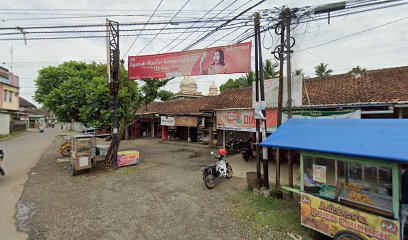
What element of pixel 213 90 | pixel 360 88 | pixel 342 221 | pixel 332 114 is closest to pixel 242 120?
pixel 332 114

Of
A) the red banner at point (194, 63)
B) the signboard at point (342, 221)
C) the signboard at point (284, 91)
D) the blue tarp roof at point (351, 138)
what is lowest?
the signboard at point (342, 221)

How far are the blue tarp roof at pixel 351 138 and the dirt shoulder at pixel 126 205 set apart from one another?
2.67 metres

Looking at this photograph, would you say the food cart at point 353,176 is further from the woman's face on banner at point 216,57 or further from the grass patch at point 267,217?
the woman's face on banner at point 216,57

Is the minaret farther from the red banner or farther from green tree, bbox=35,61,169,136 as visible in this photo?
the red banner

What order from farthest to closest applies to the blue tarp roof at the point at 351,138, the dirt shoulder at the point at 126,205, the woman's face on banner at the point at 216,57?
the woman's face on banner at the point at 216,57 → the dirt shoulder at the point at 126,205 → the blue tarp roof at the point at 351,138

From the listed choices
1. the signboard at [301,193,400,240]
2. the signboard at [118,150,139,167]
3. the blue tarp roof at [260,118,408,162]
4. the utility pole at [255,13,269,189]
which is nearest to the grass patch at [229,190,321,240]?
the signboard at [301,193,400,240]

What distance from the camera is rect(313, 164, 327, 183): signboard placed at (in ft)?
→ 14.7

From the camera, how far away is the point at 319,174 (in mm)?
4547

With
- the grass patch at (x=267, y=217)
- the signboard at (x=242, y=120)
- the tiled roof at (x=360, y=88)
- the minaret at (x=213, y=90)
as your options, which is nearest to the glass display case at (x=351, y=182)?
the grass patch at (x=267, y=217)

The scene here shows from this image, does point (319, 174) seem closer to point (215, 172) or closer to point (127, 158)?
point (215, 172)

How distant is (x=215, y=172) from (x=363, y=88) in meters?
8.10

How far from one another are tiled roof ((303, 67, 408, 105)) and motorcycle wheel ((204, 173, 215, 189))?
586cm

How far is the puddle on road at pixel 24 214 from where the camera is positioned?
17.6 ft

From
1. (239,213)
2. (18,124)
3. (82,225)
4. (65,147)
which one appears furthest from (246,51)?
(18,124)
